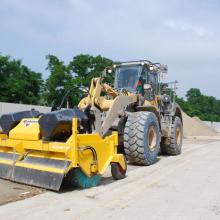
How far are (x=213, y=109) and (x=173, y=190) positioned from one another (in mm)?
80546

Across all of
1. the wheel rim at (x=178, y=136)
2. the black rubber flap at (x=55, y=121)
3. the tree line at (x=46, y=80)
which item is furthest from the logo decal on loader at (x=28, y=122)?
the tree line at (x=46, y=80)

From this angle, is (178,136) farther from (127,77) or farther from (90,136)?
(90,136)

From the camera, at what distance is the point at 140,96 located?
393 inches

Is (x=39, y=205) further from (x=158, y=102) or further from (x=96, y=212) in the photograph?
(x=158, y=102)

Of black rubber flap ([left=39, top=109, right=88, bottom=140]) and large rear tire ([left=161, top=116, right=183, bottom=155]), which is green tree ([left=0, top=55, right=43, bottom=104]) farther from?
black rubber flap ([left=39, top=109, right=88, bottom=140])

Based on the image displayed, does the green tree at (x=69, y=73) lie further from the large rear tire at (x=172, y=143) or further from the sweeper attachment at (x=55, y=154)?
the sweeper attachment at (x=55, y=154)

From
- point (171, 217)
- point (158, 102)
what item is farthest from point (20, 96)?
point (171, 217)

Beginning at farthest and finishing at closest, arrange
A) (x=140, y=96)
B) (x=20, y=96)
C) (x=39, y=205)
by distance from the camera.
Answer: (x=20, y=96) < (x=140, y=96) < (x=39, y=205)

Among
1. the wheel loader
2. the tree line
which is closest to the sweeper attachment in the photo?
the wheel loader

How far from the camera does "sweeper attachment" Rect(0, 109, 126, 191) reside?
5953 mm

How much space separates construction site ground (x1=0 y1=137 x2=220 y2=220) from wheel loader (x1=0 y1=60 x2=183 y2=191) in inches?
10.6

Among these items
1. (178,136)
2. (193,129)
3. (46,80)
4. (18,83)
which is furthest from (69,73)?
(178,136)

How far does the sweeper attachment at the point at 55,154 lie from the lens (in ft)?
19.5

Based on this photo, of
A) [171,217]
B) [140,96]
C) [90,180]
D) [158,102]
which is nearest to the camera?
[171,217]
